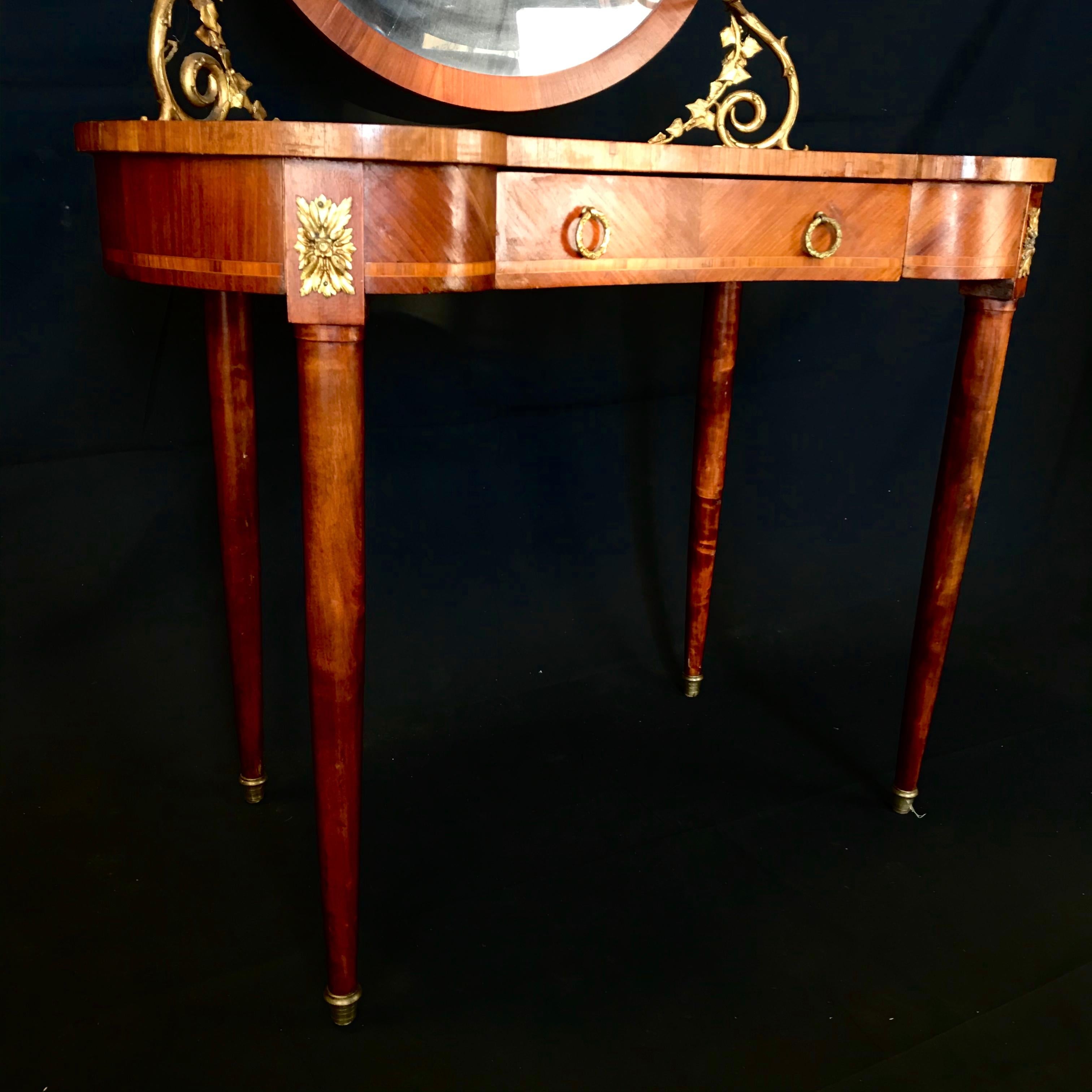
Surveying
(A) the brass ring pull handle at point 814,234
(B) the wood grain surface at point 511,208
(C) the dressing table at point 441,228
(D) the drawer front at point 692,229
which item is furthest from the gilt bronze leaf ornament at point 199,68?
(A) the brass ring pull handle at point 814,234

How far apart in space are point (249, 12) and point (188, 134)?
27.3 inches

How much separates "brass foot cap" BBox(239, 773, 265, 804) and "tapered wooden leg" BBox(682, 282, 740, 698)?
33.5 inches

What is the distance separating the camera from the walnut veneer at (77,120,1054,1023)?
1118mm

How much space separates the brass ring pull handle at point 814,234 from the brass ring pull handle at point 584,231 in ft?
1.00

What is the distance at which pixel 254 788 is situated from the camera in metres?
1.79

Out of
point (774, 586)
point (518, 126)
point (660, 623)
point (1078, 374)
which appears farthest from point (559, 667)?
point (1078, 374)

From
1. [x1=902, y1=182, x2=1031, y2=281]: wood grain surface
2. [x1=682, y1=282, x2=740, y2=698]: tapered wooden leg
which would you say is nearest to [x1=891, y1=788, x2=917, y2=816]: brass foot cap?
[x1=682, y1=282, x2=740, y2=698]: tapered wooden leg

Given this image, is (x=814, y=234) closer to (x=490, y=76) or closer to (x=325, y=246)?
(x=490, y=76)

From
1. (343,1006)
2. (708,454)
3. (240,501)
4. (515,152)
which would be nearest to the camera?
(515,152)

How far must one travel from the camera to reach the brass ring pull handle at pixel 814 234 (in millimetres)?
1474

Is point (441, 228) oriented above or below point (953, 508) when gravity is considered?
above

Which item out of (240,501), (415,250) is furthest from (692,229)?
(240,501)

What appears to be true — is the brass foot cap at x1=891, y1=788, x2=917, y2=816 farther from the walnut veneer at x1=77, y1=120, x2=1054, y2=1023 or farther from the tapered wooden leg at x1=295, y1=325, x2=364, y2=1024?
the tapered wooden leg at x1=295, y1=325, x2=364, y2=1024

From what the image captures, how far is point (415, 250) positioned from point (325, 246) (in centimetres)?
9
